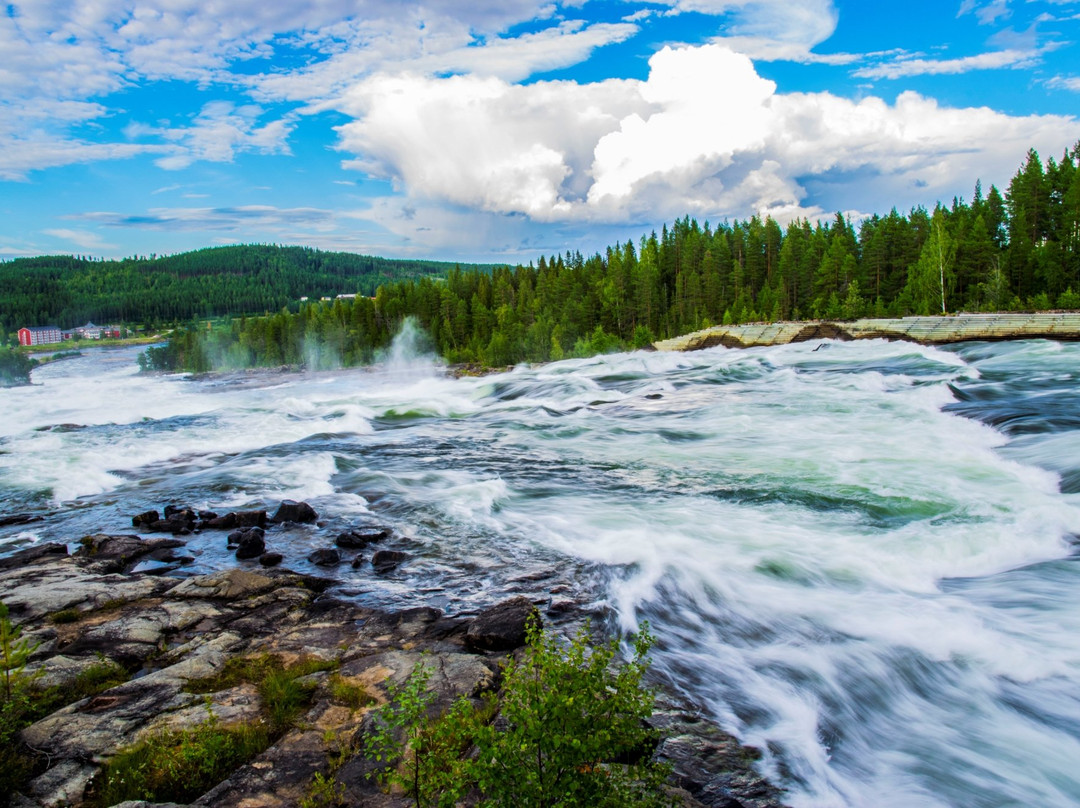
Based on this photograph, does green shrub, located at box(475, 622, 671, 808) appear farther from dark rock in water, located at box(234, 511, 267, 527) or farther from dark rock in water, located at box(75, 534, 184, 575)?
dark rock in water, located at box(234, 511, 267, 527)

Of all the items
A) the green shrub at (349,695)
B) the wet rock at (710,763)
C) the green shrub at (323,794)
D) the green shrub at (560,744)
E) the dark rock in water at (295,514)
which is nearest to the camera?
the green shrub at (560,744)

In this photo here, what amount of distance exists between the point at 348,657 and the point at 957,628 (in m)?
7.96

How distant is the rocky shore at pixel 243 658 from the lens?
17.3 feet

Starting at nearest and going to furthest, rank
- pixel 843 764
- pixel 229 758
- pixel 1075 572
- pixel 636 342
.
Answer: pixel 229 758 → pixel 843 764 → pixel 1075 572 → pixel 636 342

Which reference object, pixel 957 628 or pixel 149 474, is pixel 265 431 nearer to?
pixel 149 474

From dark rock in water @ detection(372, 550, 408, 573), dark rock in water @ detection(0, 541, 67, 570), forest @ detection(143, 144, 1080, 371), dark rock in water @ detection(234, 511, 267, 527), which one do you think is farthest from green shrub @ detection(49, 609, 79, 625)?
forest @ detection(143, 144, 1080, 371)

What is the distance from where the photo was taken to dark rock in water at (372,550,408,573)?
10625mm

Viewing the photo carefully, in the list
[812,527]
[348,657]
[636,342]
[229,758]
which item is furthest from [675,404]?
[636,342]

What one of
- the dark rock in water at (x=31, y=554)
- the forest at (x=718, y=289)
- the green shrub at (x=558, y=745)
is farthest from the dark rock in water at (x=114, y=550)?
the forest at (x=718, y=289)

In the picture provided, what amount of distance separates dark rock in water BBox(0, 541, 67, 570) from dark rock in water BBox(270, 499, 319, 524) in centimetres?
374

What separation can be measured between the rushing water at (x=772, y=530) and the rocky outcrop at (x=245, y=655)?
744 millimetres

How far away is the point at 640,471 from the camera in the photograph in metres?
17.4

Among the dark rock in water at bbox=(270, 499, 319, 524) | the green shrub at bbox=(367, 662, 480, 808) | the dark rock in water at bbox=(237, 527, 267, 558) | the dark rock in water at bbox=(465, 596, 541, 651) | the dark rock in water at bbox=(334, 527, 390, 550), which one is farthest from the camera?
the dark rock in water at bbox=(270, 499, 319, 524)

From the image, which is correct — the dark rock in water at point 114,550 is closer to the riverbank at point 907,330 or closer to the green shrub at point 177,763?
the green shrub at point 177,763
